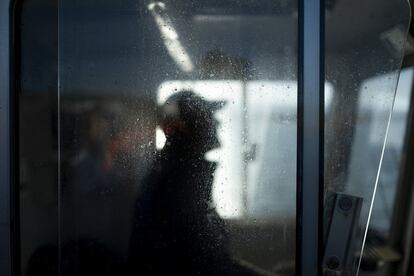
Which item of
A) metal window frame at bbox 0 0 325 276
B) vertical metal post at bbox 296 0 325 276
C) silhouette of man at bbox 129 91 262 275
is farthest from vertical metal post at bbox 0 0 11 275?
vertical metal post at bbox 296 0 325 276

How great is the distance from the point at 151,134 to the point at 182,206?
0.23 m

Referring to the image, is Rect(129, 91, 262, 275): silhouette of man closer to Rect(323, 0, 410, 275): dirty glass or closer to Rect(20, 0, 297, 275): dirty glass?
Rect(20, 0, 297, 275): dirty glass

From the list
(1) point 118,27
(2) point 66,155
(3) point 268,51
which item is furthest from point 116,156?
(3) point 268,51

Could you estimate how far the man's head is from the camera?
1.37m

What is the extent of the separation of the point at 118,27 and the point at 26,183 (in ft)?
1.74

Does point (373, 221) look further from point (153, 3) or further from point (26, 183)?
point (26, 183)

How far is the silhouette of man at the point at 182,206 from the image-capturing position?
4.49ft

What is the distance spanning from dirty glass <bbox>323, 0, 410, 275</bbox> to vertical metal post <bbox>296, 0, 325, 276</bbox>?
0.03 metres

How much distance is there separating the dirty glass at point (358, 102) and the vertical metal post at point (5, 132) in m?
0.92

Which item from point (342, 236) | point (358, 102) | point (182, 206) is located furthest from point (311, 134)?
point (182, 206)

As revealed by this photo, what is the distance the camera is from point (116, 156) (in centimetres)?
138

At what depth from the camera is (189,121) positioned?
53.9 inches

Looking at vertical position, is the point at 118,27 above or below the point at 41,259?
above

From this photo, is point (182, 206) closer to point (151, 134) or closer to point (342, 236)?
point (151, 134)
